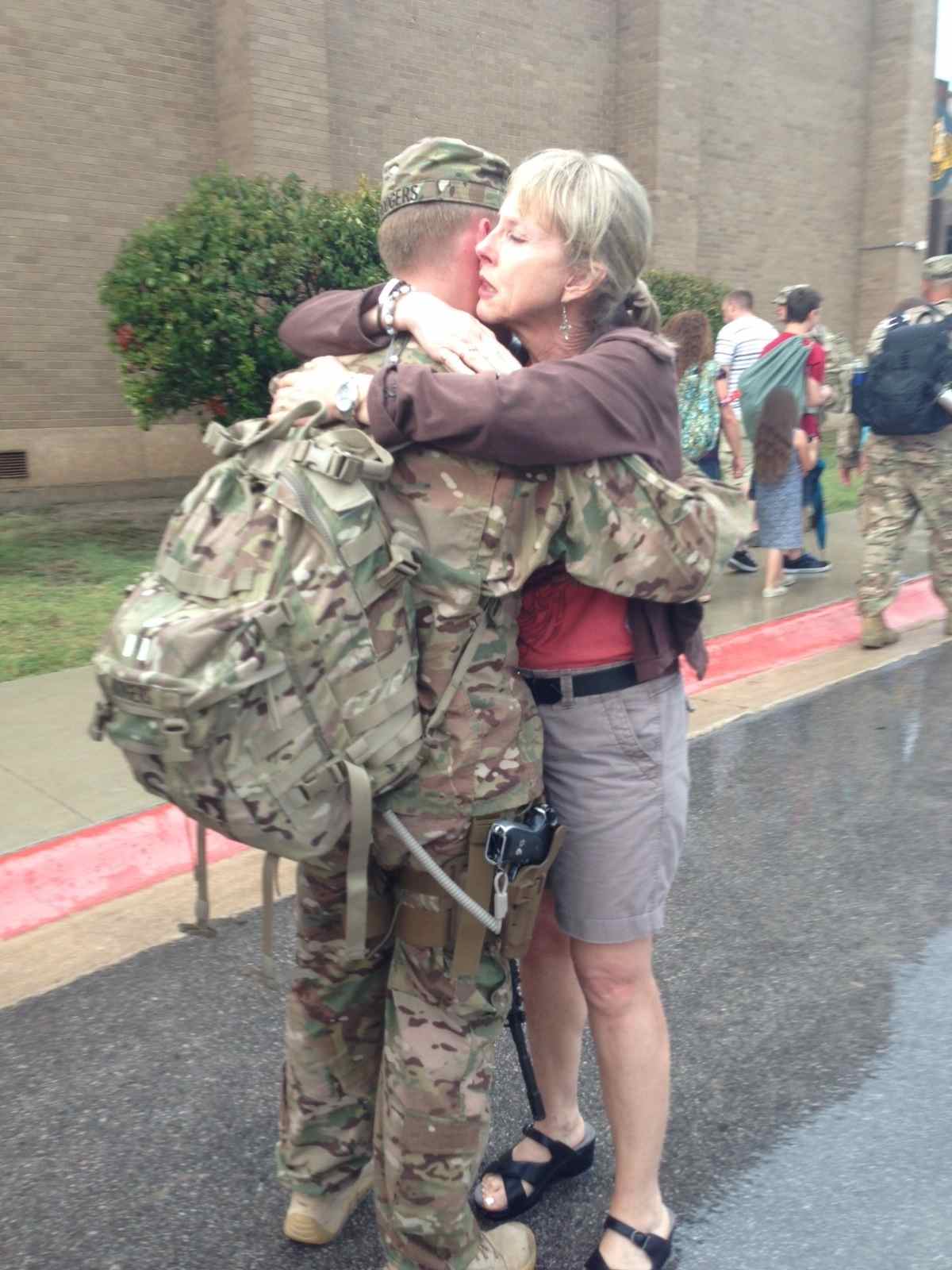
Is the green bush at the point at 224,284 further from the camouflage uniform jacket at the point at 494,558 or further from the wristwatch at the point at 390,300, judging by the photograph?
the camouflage uniform jacket at the point at 494,558

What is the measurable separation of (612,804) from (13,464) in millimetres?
10098

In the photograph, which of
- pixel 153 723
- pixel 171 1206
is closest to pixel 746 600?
pixel 171 1206

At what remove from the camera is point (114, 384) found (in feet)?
37.3

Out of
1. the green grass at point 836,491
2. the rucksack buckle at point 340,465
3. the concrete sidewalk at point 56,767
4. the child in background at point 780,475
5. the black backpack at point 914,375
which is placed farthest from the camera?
the green grass at point 836,491

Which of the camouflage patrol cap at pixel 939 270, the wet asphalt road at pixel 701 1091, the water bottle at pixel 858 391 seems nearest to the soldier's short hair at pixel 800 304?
the camouflage patrol cap at pixel 939 270

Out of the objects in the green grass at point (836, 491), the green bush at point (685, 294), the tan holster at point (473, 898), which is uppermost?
the green bush at point (685, 294)

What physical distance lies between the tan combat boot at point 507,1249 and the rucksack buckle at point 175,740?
3.68 ft

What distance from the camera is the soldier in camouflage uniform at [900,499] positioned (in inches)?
243

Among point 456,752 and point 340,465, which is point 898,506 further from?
point 340,465

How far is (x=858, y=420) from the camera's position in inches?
258

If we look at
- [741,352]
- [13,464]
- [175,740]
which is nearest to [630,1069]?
[175,740]

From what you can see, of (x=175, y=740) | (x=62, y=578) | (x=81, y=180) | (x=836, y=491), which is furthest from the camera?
(x=836, y=491)

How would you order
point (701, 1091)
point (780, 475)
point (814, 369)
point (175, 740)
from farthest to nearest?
point (814, 369) < point (780, 475) < point (701, 1091) < point (175, 740)

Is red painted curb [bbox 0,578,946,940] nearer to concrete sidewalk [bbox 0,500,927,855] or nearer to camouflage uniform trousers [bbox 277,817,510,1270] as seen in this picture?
concrete sidewalk [bbox 0,500,927,855]
